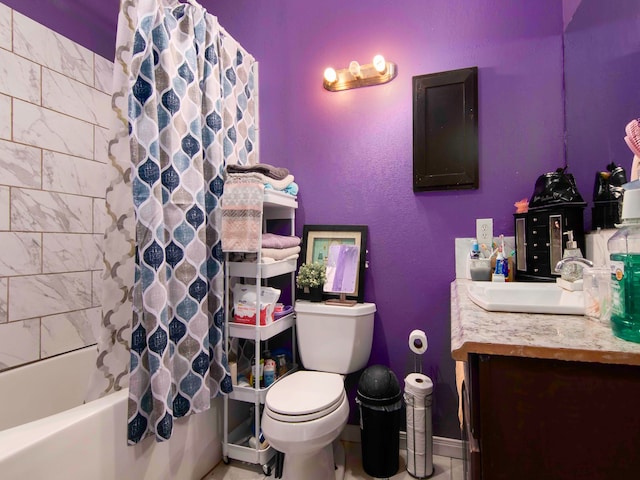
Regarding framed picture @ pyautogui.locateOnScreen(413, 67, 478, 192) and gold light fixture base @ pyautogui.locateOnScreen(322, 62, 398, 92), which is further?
gold light fixture base @ pyautogui.locateOnScreen(322, 62, 398, 92)

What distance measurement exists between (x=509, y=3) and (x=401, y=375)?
6.77 ft

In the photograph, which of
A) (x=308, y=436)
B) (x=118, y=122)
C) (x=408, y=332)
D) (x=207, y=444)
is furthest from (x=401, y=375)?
(x=118, y=122)

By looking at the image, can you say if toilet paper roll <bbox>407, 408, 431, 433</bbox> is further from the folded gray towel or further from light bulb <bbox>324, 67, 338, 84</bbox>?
light bulb <bbox>324, 67, 338, 84</bbox>

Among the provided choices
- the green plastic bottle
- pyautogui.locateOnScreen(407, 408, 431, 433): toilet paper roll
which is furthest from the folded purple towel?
the green plastic bottle

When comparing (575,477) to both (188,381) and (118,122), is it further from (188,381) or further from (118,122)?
(118,122)

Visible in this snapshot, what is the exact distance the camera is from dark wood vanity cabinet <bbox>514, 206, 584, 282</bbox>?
Result: 1.40 metres

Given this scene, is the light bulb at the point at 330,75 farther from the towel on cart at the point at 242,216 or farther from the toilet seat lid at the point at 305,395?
the toilet seat lid at the point at 305,395

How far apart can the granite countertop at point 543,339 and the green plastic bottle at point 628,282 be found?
0.03 meters

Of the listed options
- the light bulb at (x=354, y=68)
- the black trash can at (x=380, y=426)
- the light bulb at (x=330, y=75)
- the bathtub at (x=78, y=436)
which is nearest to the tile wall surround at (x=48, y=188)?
the bathtub at (x=78, y=436)

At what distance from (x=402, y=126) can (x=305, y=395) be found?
4.92ft

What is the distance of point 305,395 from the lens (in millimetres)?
1503

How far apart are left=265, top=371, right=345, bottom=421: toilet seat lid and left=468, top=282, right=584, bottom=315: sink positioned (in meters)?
0.77

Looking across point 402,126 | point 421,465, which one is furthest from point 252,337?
point 402,126

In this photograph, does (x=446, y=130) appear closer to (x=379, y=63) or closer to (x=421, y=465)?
(x=379, y=63)
